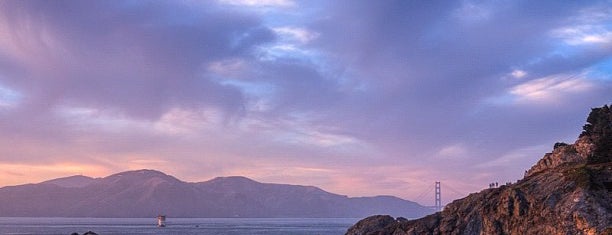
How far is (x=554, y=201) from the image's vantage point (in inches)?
2928

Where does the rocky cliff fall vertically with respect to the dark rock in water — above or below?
above

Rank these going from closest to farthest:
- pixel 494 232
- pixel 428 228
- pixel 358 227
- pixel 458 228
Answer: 1. pixel 494 232
2. pixel 458 228
3. pixel 428 228
4. pixel 358 227

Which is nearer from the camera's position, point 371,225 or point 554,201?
point 554,201

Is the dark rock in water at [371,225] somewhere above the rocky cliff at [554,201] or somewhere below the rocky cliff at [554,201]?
below

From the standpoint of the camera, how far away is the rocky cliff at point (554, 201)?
69.5 meters

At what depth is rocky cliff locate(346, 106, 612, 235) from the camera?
6946cm

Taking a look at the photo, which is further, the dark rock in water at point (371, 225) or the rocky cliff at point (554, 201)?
the dark rock in water at point (371, 225)

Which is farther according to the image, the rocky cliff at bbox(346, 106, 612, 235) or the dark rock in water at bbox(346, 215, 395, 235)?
the dark rock in water at bbox(346, 215, 395, 235)

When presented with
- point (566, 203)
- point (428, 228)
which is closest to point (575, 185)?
point (566, 203)

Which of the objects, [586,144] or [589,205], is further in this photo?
[586,144]

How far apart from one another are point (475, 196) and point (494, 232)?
14.1 m

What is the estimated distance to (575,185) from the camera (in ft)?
240

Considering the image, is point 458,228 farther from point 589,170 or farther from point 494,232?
point 589,170

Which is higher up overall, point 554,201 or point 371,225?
point 554,201
